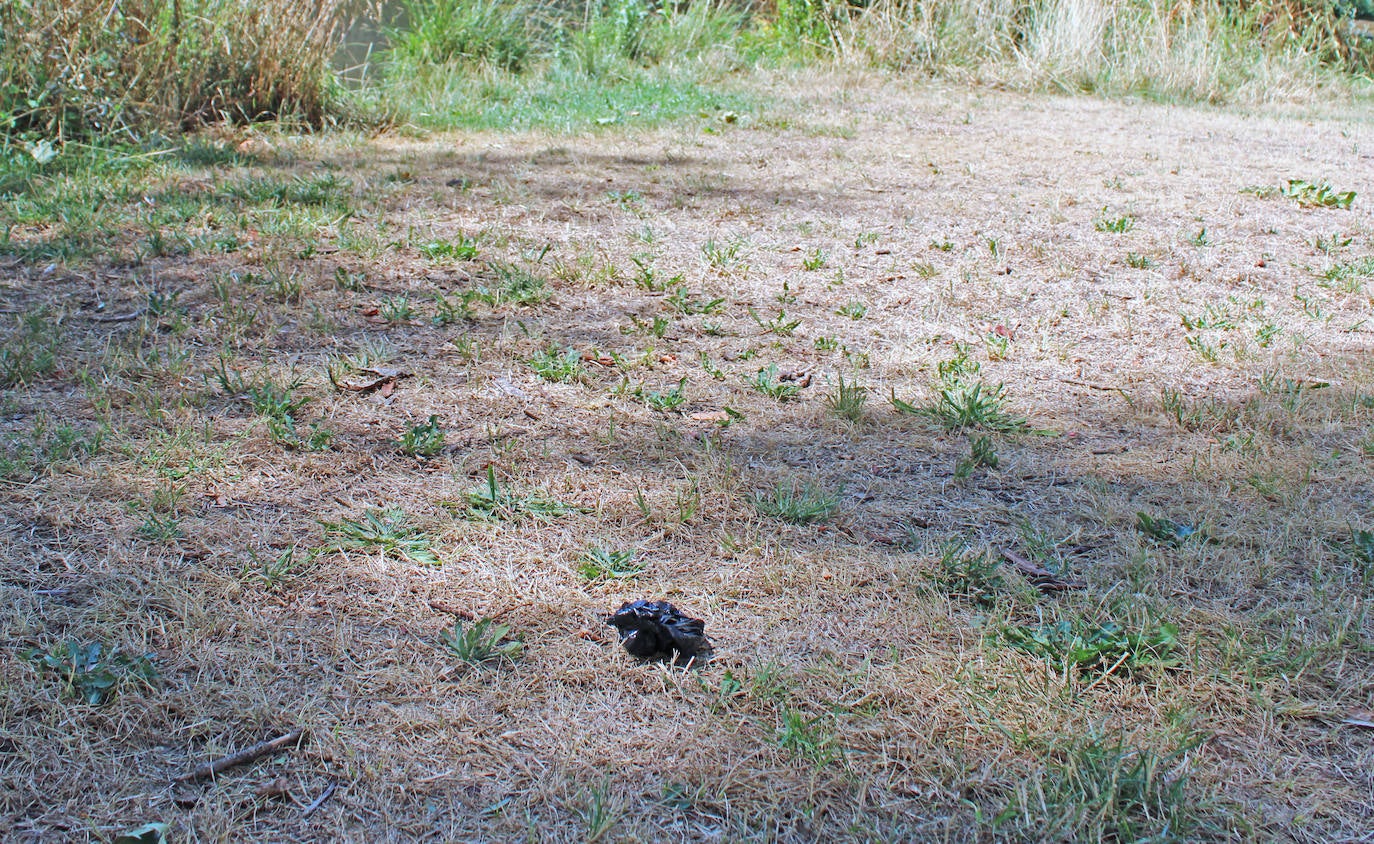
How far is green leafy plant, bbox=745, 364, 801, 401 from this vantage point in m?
2.85

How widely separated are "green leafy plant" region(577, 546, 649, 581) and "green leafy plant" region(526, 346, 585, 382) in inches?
35.0

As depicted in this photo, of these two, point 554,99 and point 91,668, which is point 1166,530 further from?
point 554,99

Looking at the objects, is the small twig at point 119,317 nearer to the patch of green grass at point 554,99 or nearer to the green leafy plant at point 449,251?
the green leafy plant at point 449,251

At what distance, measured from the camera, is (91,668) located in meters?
1.67

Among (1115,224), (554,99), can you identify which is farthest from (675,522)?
(554,99)

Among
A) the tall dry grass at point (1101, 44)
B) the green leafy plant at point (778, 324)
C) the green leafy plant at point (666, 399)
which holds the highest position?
the tall dry grass at point (1101, 44)

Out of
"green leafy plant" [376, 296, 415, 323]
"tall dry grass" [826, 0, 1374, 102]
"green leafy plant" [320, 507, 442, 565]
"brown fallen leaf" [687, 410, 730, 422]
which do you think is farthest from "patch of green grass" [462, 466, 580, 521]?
"tall dry grass" [826, 0, 1374, 102]

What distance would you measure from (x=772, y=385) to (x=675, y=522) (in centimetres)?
80

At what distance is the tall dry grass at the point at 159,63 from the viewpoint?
468 cm

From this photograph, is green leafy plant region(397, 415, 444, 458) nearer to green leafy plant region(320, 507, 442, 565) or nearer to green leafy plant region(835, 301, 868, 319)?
green leafy plant region(320, 507, 442, 565)

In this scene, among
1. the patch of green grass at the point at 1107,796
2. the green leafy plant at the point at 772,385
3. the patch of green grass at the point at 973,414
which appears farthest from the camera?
the green leafy plant at the point at 772,385

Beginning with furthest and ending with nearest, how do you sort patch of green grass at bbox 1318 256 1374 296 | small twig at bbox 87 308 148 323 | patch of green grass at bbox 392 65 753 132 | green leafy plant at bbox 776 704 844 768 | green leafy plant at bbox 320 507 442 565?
patch of green grass at bbox 392 65 753 132 → patch of green grass at bbox 1318 256 1374 296 → small twig at bbox 87 308 148 323 → green leafy plant at bbox 320 507 442 565 → green leafy plant at bbox 776 704 844 768

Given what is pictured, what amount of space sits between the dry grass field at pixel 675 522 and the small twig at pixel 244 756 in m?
0.01

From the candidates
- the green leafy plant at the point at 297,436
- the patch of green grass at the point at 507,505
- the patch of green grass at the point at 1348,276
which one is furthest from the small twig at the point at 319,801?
the patch of green grass at the point at 1348,276
